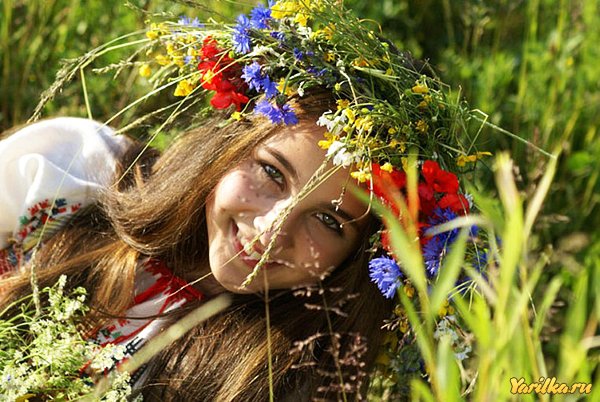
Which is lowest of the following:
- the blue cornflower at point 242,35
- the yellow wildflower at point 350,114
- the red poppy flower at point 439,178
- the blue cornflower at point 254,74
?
the red poppy flower at point 439,178

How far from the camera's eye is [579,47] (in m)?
3.13

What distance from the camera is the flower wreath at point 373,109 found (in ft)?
5.84

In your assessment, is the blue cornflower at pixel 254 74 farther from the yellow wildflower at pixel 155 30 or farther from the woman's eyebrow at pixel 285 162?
the yellow wildflower at pixel 155 30

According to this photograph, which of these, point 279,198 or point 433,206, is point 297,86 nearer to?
point 279,198

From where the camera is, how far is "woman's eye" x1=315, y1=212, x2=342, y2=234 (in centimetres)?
189

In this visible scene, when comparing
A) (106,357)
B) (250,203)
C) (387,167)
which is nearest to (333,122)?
(387,167)

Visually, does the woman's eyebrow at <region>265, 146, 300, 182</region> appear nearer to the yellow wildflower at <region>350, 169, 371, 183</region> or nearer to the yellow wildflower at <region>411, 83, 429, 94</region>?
the yellow wildflower at <region>350, 169, 371, 183</region>

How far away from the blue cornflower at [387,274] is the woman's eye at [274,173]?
0.83 ft

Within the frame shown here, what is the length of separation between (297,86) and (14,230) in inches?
33.4

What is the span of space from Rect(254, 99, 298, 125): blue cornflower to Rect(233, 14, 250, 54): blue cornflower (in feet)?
0.42

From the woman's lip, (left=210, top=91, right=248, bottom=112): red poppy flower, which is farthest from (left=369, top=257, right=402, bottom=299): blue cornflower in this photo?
(left=210, top=91, right=248, bottom=112): red poppy flower

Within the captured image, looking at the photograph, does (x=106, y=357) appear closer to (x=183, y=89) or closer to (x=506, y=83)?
(x=183, y=89)

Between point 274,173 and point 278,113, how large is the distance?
0.15m

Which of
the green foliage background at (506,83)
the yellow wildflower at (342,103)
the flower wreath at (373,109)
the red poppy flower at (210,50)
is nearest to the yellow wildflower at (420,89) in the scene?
the flower wreath at (373,109)
